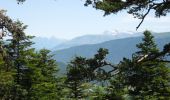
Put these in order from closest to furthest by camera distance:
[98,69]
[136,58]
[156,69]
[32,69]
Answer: [98,69], [136,58], [156,69], [32,69]

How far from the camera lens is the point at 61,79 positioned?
49.2 m

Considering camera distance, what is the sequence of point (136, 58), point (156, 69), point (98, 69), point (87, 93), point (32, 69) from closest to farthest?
point (98, 69) < point (136, 58) < point (156, 69) < point (32, 69) < point (87, 93)

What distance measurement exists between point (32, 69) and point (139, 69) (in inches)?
977

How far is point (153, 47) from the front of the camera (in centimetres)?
3575

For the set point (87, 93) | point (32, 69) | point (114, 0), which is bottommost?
point (87, 93)

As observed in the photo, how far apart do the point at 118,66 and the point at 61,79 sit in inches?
1412

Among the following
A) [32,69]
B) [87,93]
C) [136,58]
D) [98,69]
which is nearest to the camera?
[98,69]

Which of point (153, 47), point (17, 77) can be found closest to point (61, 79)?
point (17, 77)

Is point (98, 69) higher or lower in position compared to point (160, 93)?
higher

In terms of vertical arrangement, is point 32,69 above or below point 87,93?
above

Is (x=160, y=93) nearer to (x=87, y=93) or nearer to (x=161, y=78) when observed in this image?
(x=161, y=78)

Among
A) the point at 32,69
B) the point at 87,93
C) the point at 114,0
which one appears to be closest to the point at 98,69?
the point at 114,0

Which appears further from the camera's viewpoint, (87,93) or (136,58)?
(87,93)

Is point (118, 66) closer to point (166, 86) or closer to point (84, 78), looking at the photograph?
point (84, 78)
